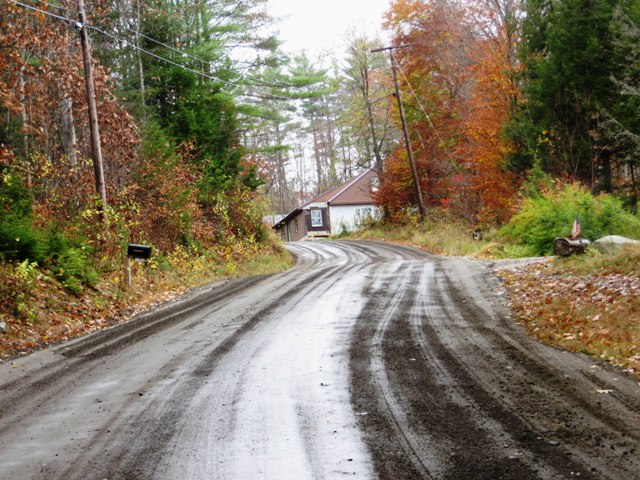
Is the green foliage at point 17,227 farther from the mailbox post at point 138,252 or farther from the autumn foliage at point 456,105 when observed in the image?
the autumn foliage at point 456,105

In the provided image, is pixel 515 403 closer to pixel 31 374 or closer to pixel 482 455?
pixel 482 455

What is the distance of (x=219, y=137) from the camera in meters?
28.8

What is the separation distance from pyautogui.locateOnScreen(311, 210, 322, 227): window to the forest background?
856 inches

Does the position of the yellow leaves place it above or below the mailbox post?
below

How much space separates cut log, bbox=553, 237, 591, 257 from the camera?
49.9ft

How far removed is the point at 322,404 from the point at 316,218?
58494mm

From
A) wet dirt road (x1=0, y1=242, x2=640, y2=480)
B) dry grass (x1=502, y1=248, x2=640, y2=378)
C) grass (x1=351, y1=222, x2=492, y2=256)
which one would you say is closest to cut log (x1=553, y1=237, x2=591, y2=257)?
dry grass (x1=502, y1=248, x2=640, y2=378)

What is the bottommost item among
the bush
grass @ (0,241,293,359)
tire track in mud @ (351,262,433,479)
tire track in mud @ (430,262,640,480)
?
tire track in mud @ (430,262,640,480)

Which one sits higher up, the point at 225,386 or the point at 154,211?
the point at 154,211

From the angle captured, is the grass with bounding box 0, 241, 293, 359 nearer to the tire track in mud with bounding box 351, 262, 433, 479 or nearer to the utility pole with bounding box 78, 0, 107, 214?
the utility pole with bounding box 78, 0, 107, 214

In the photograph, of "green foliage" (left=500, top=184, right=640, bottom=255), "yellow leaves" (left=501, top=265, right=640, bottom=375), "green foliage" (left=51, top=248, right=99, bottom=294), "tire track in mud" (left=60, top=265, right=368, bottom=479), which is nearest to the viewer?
"tire track in mud" (left=60, top=265, right=368, bottom=479)

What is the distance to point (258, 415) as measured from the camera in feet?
19.8

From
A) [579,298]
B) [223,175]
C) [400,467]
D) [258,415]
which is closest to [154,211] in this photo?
[223,175]

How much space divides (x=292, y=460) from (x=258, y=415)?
1207mm
